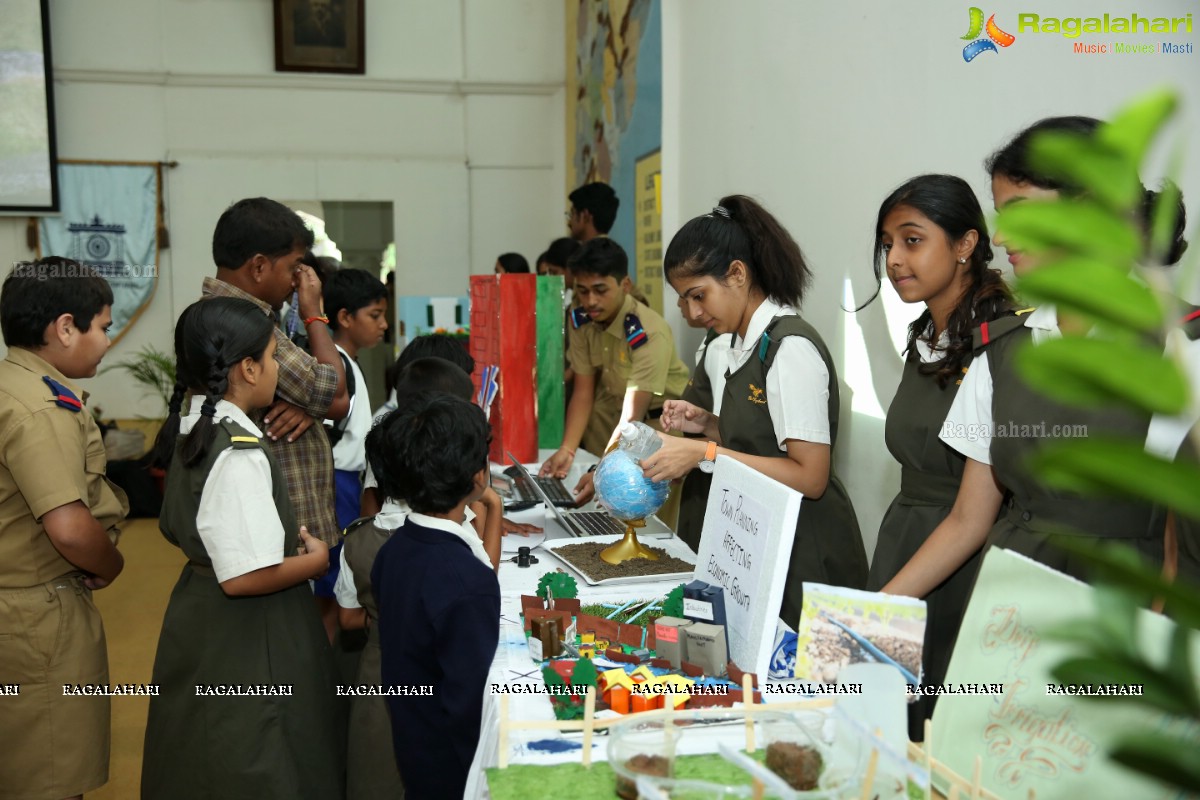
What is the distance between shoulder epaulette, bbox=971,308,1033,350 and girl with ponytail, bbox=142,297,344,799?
1330 millimetres

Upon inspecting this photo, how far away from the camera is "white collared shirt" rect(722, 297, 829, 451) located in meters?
2.03

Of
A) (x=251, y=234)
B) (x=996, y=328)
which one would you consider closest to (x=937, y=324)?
(x=996, y=328)

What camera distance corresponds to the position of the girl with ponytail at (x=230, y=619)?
1882mm

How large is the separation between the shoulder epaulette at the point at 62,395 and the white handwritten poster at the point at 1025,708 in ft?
6.02

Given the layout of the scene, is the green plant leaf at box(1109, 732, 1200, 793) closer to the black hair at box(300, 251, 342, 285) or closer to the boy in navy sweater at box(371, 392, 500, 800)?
the boy in navy sweater at box(371, 392, 500, 800)

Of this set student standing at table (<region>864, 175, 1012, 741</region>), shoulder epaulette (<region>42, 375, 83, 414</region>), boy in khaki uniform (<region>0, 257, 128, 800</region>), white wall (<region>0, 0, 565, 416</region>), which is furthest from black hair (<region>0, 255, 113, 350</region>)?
white wall (<region>0, 0, 565, 416</region>)

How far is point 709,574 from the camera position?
1.72 meters

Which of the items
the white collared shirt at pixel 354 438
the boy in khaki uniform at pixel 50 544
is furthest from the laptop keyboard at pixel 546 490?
the boy in khaki uniform at pixel 50 544

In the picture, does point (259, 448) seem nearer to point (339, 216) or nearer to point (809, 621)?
point (809, 621)

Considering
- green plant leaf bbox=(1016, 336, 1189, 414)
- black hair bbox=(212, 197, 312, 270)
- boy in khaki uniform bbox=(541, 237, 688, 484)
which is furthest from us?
boy in khaki uniform bbox=(541, 237, 688, 484)

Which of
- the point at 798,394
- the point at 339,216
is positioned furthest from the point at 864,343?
the point at 339,216

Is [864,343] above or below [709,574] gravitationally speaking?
above

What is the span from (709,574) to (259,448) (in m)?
0.90

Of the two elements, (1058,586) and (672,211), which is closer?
(1058,586)
